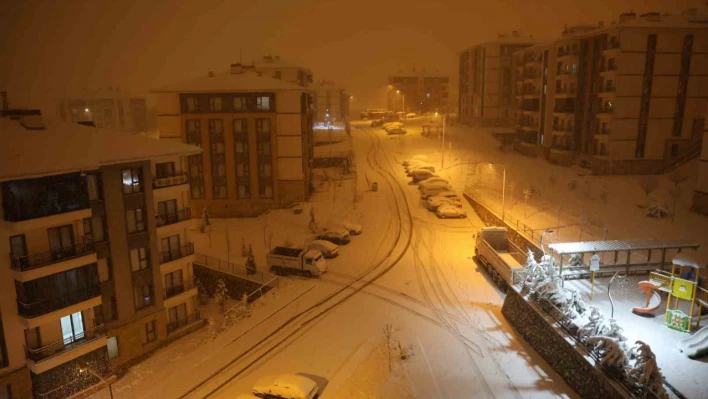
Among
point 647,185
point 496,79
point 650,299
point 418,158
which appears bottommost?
point 650,299

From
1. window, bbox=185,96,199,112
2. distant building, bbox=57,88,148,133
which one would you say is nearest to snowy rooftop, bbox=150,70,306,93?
window, bbox=185,96,199,112

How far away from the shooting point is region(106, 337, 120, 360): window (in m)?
23.2

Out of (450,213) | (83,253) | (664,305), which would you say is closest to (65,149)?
(83,253)

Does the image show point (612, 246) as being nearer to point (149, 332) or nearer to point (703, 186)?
point (703, 186)

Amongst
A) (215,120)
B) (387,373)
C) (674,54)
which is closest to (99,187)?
(387,373)

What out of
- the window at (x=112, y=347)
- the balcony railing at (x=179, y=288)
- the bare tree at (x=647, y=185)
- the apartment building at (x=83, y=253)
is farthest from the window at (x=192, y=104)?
the bare tree at (x=647, y=185)

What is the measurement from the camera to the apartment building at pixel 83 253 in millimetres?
19844

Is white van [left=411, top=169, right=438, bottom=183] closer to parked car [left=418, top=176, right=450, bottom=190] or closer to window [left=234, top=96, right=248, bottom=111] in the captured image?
parked car [left=418, top=176, right=450, bottom=190]

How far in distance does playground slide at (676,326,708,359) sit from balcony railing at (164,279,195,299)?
22.9 meters

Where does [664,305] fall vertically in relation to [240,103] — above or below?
below

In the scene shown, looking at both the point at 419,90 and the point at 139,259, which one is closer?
the point at 139,259

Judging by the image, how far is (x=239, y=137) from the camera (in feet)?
151

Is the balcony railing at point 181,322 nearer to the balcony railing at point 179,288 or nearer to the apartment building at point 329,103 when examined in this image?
the balcony railing at point 179,288

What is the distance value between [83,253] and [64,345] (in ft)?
13.0
